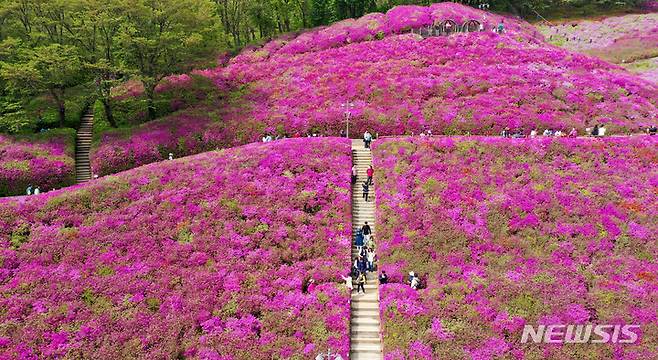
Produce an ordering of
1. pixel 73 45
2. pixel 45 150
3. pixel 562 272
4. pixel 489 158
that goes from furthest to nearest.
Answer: pixel 73 45 < pixel 45 150 < pixel 489 158 < pixel 562 272

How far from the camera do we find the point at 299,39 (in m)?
68.4

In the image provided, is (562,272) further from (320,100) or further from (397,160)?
(320,100)

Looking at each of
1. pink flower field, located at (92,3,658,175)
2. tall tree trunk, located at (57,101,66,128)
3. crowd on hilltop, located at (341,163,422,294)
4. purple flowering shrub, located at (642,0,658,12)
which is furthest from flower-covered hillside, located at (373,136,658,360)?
purple flowering shrub, located at (642,0,658,12)

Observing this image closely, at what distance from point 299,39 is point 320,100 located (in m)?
22.0

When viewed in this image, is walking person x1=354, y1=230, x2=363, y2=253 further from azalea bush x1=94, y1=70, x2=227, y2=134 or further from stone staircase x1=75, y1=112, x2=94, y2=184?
azalea bush x1=94, y1=70, x2=227, y2=134

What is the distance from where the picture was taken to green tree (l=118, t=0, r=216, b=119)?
4616 centimetres

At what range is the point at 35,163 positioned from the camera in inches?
1622

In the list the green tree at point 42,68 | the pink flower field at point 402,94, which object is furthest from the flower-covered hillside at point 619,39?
the green tree at point 42,68

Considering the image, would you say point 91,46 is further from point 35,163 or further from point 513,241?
point 513,241

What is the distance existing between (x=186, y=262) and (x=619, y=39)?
267ft

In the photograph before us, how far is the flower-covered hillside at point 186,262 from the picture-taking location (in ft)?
86.2

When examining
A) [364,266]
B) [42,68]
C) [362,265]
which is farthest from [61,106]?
[364,266]

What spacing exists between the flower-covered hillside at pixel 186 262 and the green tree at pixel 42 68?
14.8 metres

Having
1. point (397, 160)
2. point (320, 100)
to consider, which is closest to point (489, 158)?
point (397, 160)
